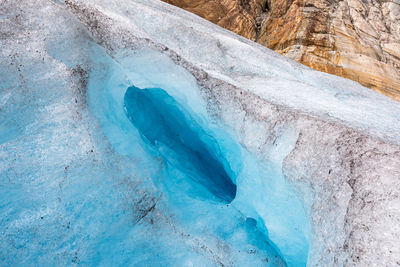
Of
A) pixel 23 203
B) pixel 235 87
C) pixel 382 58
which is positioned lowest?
pixel 382 58

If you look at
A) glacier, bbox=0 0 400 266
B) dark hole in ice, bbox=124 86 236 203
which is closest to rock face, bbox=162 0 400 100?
glacier, bbox=0 0 400 266

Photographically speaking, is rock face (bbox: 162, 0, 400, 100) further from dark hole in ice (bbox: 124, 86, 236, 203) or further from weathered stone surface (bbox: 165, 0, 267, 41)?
dark hole in ice (bbox: 124, 86, 236, 203)

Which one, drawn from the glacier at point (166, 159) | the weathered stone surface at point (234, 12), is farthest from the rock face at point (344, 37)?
the glacier at point (166, 159)

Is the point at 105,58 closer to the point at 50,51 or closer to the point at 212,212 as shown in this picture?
the point at 50,51

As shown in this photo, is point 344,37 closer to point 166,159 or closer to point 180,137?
point 180,137

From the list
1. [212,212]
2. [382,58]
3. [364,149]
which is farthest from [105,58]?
[382,58]

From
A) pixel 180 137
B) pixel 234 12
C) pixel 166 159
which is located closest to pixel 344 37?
pixel 234 12

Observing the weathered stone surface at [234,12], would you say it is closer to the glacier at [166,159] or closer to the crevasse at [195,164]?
the glacier at [166,159]
